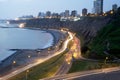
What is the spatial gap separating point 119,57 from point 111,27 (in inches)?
1681

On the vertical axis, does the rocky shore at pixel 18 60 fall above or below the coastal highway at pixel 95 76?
below

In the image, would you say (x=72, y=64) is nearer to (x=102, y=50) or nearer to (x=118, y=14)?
(x=102, y=50)

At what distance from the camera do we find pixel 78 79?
39.1m

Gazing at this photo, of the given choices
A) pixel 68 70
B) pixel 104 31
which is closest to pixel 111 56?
pixel 68 70

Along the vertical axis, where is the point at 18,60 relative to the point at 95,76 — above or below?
below

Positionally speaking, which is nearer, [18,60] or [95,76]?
[95,76]

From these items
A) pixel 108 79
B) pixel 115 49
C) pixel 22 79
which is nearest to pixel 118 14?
pixel 115 49

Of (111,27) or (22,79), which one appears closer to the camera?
(22,79)

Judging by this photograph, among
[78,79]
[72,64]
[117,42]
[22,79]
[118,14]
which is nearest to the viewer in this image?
[78,79]

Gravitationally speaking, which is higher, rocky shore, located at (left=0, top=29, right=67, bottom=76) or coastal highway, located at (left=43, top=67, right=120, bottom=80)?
coastal highway, located at (left=43, top=67, right=120, bottom=80)

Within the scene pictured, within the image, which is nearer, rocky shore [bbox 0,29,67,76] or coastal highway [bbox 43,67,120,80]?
coastal highway [bbox 43,67,120,80]

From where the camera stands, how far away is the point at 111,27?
348 ft

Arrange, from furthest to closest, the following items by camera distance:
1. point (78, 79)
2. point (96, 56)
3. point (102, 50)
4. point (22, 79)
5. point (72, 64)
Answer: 1. point (102, 50)
2. point (96, 56)
3. point (72, 64)
4. point (22, 79)
5. point (78, 79)

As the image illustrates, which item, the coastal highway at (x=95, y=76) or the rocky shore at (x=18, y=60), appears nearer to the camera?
the coastal highway at (x=95, y=76)
